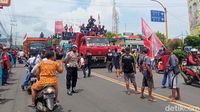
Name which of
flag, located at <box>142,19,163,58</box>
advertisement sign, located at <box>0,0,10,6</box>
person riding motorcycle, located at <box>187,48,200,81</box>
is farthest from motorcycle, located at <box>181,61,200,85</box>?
advertisement sign, located at <box>0,0,10,6</box>

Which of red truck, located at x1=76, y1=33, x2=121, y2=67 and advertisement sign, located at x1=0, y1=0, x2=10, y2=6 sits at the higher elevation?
advertisement sign, located at x1=0, y1=0, x2=10, y2=6

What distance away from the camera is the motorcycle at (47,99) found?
8.23 meters

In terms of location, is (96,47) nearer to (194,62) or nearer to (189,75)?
(189,75)

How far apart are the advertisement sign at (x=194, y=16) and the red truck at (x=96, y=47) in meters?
14.1

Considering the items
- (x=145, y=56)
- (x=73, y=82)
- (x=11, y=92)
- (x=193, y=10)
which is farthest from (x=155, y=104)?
(x=193, y=10)

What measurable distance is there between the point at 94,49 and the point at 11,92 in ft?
42.7

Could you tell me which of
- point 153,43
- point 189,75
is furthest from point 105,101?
point 153,43

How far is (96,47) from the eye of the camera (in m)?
26.6

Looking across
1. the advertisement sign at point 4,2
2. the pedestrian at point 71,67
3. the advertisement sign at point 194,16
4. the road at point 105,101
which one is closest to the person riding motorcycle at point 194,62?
the road at point 105,101

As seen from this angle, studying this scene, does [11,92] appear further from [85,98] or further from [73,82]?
[85,98]

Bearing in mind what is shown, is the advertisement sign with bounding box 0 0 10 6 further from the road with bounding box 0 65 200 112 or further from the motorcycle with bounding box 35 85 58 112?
the motorcycle with bounding box 35 85 58 112

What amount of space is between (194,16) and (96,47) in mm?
16672

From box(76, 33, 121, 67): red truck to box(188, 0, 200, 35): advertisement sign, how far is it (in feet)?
46.3

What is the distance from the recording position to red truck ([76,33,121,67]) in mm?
26380
